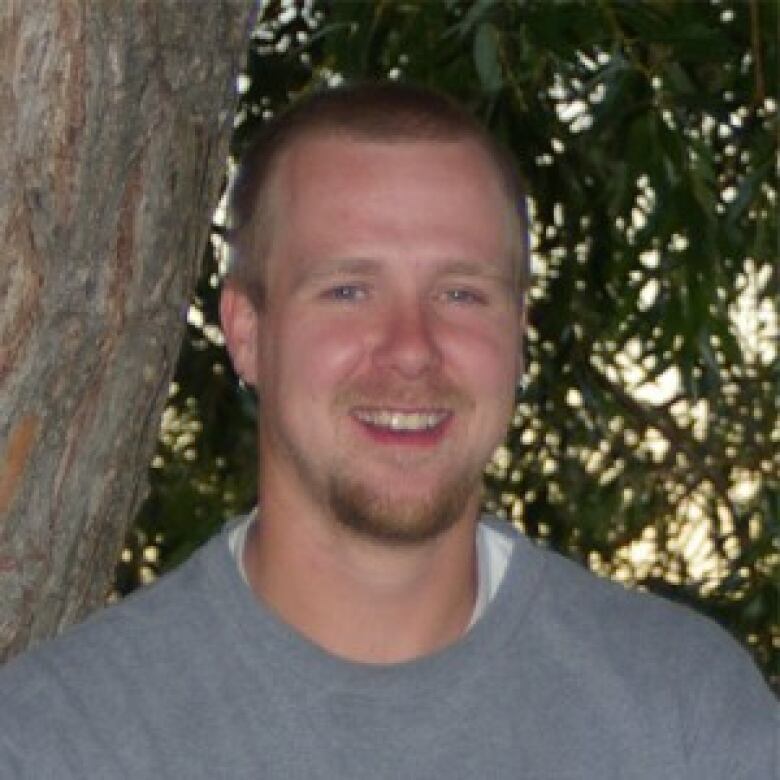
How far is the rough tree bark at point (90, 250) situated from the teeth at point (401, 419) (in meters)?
0.18

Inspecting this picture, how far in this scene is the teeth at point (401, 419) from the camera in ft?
6.26

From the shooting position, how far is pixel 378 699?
5.91 ft

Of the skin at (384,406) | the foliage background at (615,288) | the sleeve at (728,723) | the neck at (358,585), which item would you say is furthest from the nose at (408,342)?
the foliage background at (615,288)

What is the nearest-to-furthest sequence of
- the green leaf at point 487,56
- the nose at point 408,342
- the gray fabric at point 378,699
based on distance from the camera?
the gray fabric at point 378,699, the nose at point 408,342, the green leaf at point 487,56

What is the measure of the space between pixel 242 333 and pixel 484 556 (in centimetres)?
28

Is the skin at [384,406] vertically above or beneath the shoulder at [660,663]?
above

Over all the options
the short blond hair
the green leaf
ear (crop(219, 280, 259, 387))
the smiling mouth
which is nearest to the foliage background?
the green leaf

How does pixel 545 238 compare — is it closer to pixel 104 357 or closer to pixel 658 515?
pixel 658 515

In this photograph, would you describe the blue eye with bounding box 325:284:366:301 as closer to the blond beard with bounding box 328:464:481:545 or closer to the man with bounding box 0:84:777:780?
the man with bounding box 0:84:777:780

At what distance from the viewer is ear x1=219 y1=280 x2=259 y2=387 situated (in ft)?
6.67

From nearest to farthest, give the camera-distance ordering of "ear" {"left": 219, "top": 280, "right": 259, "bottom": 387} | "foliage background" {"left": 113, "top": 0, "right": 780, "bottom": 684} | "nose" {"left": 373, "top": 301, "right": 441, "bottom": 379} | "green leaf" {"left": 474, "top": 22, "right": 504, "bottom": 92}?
"nose" {"left": 373, "top": 301, "right": 441, "bottom": 379}
"ear" {"left": 219, "top": 280, "right": 259, "bottom": 387}
"green leaf" {"left": 474, "top": 22, "right": 504, "bottom": 92}
"foliage background" {"left": 113, "top": 0, "right": 780, "bottom": 684}

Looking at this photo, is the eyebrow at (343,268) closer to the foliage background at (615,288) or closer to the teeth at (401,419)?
the teeth at (401,419)

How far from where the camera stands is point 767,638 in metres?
3.66

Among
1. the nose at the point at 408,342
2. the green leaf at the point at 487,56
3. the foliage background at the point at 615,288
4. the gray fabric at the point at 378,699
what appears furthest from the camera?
the foliage background at the point at 615,288
